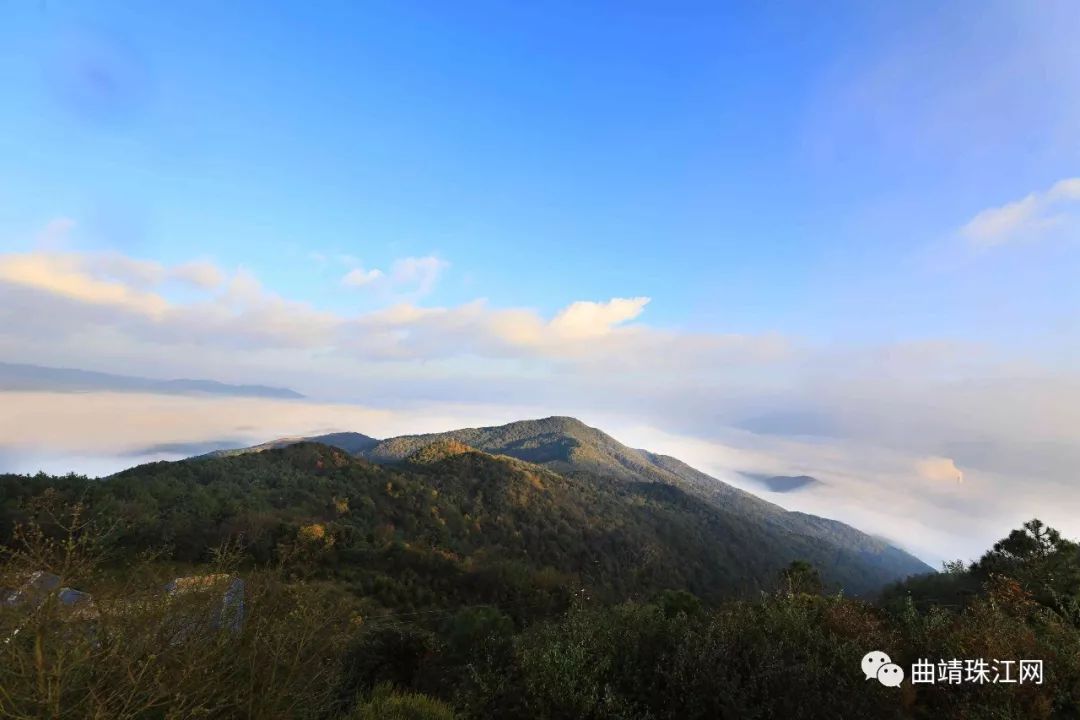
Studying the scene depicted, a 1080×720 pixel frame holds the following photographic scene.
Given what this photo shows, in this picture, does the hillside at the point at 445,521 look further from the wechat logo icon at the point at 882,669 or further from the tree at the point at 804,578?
the wechat logo icon at the point at 882,669

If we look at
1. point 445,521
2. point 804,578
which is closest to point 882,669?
point 804,578

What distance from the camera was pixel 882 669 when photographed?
798 centimetres

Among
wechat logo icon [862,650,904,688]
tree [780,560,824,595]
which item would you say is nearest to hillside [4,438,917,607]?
tree [780,560,824,595]

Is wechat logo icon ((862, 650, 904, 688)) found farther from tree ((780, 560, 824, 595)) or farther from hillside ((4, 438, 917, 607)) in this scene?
tree ((780, 560, 824, 595))

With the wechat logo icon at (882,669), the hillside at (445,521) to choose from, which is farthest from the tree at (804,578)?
the wechat logo icon at (882,669)

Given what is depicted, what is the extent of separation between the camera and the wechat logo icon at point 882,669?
782 centimetres

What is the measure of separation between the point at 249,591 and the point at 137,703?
3.72 meters

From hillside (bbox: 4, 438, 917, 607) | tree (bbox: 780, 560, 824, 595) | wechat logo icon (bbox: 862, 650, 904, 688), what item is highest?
wechat logo icon (bbox: 862, 650, 904, 688)

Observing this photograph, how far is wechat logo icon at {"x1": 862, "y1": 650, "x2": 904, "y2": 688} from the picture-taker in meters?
7.82

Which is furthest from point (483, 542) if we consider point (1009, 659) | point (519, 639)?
point (1009, 659)

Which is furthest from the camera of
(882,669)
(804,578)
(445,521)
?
(445,521)

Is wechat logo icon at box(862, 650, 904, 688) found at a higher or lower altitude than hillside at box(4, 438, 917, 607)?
higher

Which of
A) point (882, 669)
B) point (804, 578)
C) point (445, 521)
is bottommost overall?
point (445, 521)

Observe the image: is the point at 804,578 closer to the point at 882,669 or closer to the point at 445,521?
the point at 882,669
